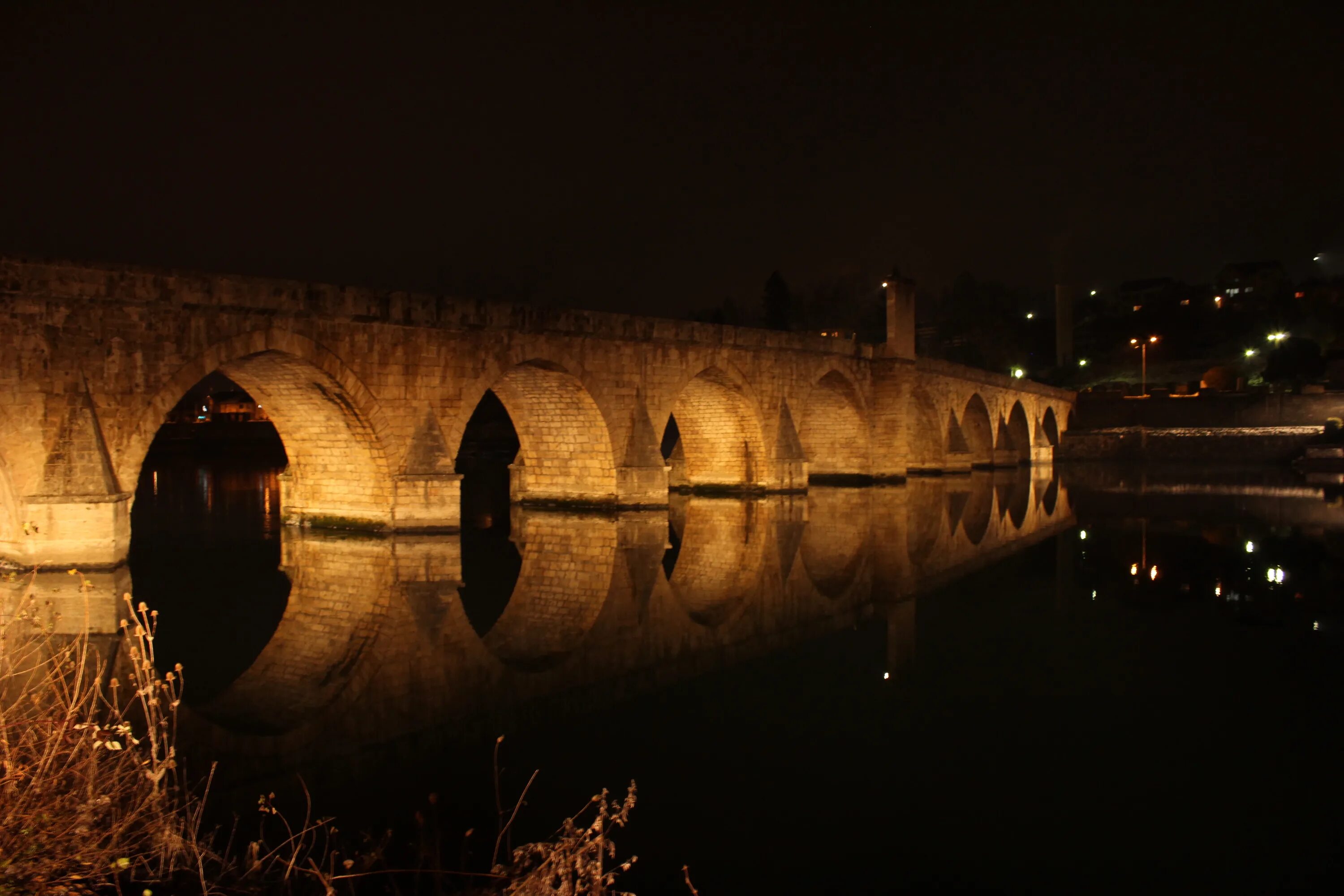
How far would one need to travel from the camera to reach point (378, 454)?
1413cm

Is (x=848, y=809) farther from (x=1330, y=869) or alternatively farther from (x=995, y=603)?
(x=995, y=603)

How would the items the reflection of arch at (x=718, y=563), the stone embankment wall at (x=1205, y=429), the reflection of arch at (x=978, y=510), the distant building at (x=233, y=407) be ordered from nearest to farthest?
the reflection of arch at (x=718, y=563) < the reflection of arch at (x=978, y=510) < the stone embankment wall at (x=1205, y=429) < the distant building at (x=233, y=407)

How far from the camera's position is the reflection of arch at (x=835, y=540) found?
11.0m

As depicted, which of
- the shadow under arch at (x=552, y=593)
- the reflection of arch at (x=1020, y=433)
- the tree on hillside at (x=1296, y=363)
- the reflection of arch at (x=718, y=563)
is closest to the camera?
the shadow under arch at (x=552, y=593)

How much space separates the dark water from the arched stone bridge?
140cm

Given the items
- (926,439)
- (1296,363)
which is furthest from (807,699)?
(1296,363)

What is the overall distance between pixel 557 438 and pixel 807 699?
42.8 ft

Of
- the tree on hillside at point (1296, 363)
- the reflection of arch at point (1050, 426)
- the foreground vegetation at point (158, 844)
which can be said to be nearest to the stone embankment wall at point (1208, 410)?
the reflection of arch at point (1050, 426)

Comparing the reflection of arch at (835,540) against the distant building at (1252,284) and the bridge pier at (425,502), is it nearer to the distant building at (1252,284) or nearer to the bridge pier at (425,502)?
the bridge pier at (425,502)

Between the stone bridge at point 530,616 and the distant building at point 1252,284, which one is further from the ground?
the distant building at point 1252,284

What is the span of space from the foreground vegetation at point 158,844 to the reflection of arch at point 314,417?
8635mm

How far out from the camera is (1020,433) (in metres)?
44.3

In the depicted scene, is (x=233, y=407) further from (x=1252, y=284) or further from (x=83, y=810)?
(x=1252, y=284)

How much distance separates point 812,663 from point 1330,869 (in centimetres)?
367
